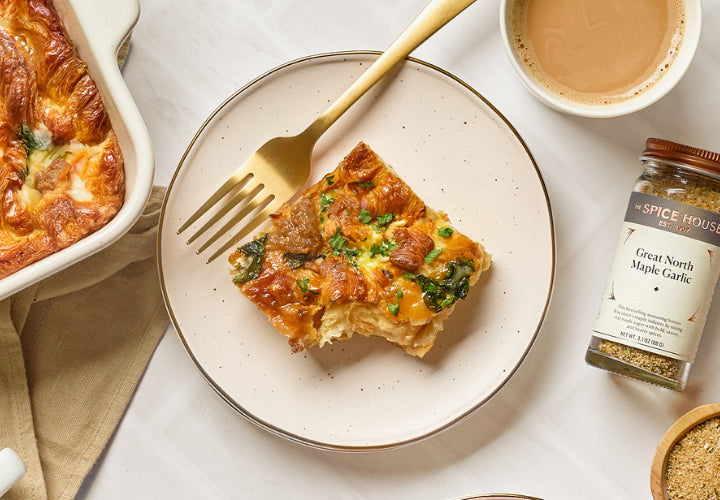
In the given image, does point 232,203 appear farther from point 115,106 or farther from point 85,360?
point 85,360

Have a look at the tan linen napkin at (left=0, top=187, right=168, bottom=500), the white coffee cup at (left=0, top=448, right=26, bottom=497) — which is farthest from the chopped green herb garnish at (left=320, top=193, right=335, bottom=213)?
the white coffee cup at (left=0, top=448, right=26, bottom=497)

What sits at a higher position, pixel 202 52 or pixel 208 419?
pixel 202 52

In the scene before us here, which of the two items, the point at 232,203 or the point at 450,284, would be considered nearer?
the point at 450,284

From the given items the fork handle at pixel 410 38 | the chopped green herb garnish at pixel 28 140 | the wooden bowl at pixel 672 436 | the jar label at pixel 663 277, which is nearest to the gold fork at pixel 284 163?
the fork handle at pixel 410 38

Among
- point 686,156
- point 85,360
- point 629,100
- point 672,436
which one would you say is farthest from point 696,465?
point 85,360

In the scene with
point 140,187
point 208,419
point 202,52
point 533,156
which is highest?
point 533,156

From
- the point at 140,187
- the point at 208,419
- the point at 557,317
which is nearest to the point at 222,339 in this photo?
the point at 208,419

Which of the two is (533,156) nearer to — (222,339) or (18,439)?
(222,339)

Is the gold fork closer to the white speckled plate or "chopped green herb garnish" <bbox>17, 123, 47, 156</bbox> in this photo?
the white speckled plate
